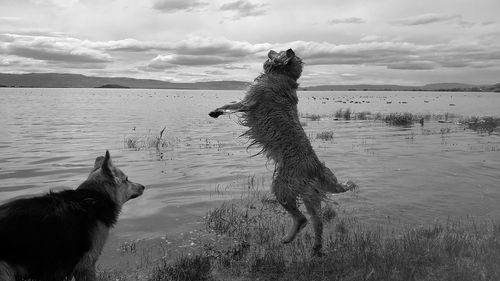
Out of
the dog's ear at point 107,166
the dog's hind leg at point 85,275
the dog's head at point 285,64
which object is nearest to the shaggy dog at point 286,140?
the dog's head at point 285,64

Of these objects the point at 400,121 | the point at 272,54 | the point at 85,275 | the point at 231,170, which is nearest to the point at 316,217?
the point at 272,54

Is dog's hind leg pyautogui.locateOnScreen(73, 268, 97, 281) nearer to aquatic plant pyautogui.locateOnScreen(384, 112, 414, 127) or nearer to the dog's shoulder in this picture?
the dog's shoulder

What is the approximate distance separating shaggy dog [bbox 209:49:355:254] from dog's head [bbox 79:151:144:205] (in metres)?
1.59

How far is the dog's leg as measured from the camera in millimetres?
6384

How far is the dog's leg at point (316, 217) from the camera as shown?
6384mm

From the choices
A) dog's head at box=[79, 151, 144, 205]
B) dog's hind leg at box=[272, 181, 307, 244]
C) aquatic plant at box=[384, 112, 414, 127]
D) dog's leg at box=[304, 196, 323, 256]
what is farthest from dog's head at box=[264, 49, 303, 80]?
aquatic plant at box=[384, 112, 414, 127]

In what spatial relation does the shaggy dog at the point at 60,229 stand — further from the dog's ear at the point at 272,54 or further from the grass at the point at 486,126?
the grass at the point at 486,126

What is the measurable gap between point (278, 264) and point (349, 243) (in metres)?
1.38

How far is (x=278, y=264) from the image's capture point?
6.14m

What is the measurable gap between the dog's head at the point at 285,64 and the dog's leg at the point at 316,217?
1.94m

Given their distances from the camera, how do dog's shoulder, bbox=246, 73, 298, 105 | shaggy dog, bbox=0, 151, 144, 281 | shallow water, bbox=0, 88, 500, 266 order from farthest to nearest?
shallow water, bbox=0, 88, 500, 266
dog's shoulder, bbox=246, 73, 298, 105
shaggy dog, bbox=0, 151, 144, 281

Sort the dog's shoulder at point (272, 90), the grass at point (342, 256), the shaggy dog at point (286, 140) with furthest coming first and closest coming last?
the dog's shoulder at point (272, 90)
the shaggy dog at point (286, 140)
the grass at point (342, 256)

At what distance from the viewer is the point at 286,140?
636cm

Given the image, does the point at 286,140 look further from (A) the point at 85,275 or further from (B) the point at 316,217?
(A) the point at 85,275
